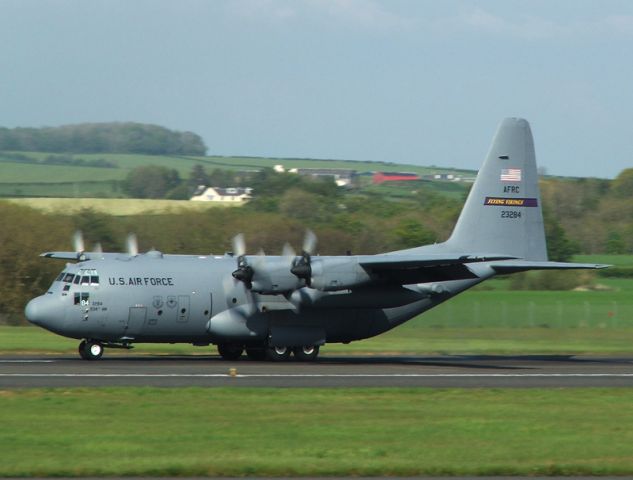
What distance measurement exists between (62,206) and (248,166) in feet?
275

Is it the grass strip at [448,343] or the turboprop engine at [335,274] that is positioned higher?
the turboprop engine at [335,274]

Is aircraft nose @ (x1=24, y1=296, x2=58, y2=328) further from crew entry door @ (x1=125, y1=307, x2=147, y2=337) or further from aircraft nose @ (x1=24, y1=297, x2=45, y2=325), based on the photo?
crew entry door @ (x1=125, y1=307, x2=147, y2=337)

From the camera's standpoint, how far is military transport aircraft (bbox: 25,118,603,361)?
1137 inches

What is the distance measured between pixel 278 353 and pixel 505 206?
8.83 metres

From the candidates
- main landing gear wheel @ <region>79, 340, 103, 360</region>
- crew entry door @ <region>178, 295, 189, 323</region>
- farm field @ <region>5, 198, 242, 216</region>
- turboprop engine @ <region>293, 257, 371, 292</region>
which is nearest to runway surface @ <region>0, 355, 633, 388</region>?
main landing gear wheel @ <region>79, 340, 103, 360</region>

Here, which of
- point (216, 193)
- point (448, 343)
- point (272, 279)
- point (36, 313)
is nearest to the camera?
point (36, 313)

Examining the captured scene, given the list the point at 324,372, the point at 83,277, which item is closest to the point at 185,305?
the point at 83,277

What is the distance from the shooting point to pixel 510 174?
34.0 m

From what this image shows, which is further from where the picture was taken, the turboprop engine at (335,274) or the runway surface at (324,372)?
the turboprop engine at (335,274)

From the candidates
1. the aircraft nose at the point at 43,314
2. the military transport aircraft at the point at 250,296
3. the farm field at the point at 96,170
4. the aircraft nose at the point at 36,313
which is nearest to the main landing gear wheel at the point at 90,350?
the military transport aircraft at the point at 250,296

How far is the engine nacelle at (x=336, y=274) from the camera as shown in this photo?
2917 centimetres

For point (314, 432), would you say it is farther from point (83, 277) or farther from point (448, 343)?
point (448, 343)

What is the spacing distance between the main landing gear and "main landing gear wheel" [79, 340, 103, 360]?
3.59 m

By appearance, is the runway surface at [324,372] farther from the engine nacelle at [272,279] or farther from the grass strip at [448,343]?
the grass strip at [448,343]
